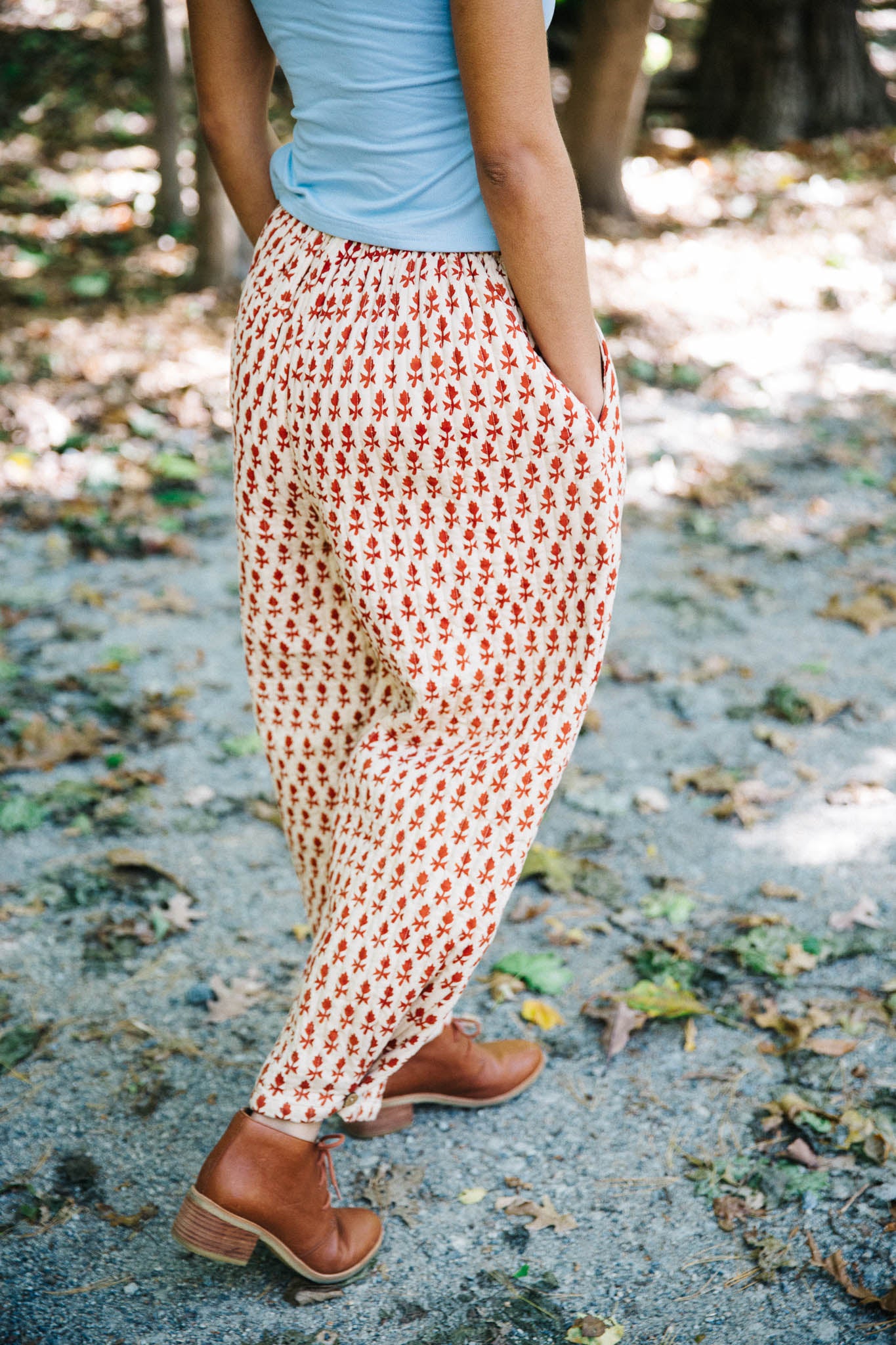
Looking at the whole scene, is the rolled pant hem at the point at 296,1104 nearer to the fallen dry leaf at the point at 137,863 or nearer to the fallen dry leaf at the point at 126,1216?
the fallen dry leaf at the point at 126,1216

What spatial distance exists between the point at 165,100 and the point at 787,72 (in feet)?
16.1

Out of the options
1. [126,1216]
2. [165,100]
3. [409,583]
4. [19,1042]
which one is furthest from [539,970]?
[165,100]

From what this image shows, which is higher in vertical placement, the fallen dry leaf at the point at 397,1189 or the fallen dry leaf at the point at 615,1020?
the fallen dry leaf at the point at 397,1189

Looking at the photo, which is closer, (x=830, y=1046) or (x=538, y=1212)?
(x=538, y=1212)

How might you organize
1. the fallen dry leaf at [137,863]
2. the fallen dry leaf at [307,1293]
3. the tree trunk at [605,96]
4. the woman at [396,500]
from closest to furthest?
the woman at [396,500] → the fallen dry leaf at [307,1293] → the fallen dry leaf at [137,863] → the tree trunk at [605,96]

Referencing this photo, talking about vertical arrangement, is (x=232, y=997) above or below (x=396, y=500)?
below

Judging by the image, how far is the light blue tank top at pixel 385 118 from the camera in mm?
1344

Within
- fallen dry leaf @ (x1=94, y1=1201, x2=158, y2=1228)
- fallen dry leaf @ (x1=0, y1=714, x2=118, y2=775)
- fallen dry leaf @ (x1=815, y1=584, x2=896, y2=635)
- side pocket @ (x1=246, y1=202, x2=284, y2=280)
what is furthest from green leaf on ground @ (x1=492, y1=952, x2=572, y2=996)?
fallen dry leaf @ (x1=815, y1=584, x2=896, y2=635)

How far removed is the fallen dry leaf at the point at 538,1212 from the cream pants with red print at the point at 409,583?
0.36m

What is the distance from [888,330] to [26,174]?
5.34 m

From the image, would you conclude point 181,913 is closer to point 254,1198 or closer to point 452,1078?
point 452,1078

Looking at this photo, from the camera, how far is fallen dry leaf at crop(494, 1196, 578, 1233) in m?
1.85

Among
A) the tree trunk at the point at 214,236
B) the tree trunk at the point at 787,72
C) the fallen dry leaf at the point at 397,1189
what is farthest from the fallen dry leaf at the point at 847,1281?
the tree trunk at the point at 787,72

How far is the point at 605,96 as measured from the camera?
21.7 feet
